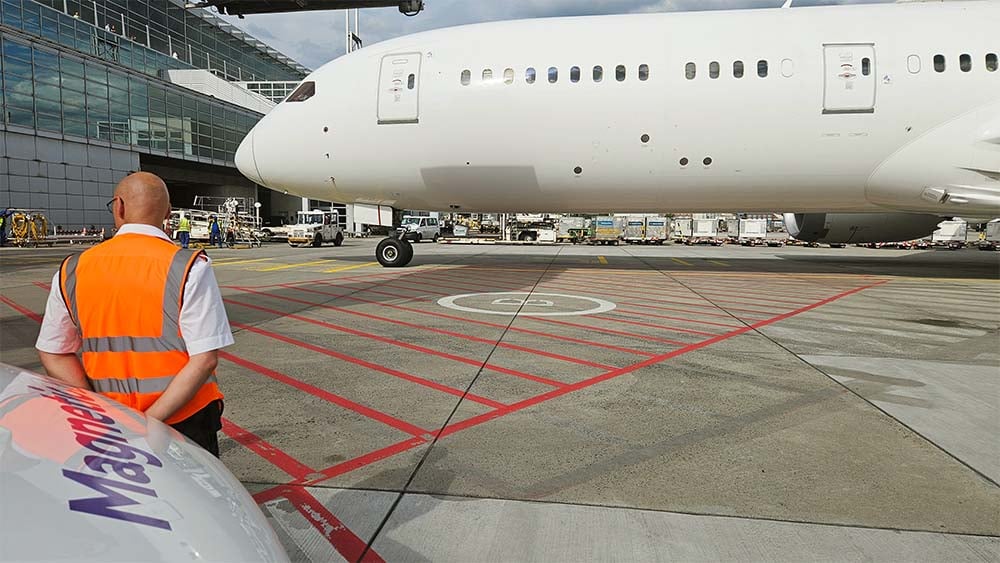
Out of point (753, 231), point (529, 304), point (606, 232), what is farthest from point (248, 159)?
point (753, 231)

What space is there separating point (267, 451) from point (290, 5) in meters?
24.4

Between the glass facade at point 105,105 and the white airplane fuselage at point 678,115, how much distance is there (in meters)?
26.7

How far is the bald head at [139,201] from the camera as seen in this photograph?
6.84 ft

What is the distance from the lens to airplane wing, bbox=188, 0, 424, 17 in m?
22.4

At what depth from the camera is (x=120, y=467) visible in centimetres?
127

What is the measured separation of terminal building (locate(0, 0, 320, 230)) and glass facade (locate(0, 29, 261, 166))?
59 millimetres

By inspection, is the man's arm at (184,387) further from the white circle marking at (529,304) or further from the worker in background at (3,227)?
the worker in background at (3,227)

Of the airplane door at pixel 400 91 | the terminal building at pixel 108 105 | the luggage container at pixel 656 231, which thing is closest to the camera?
the airplane door at pixel 400 91

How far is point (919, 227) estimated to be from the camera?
46.5ft

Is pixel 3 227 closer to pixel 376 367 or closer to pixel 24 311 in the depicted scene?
pixel 24 311

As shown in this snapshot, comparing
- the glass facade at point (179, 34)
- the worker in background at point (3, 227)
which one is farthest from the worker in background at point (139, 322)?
the glass facade at point (179, 34)

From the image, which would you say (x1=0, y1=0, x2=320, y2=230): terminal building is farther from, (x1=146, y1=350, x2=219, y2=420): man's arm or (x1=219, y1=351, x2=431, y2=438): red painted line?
(x1=146, y1=350, x2=219, y2=420): man's arm

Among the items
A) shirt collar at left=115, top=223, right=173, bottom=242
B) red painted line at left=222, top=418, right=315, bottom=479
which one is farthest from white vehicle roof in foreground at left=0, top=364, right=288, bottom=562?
red painted line at left=222, top=418, right=315, bottom=479

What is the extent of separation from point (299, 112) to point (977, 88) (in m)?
12.7
